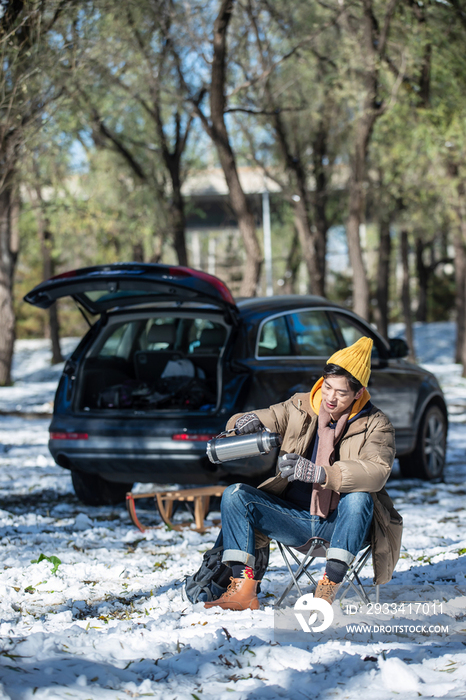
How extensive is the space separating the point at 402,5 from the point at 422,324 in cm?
1915

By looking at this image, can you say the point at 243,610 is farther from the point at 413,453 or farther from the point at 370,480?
the point at 413,453

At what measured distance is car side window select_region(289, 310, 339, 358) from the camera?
6746 millimetres

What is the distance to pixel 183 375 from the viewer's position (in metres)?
6.96

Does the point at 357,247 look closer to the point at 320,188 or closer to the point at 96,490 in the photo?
the point at 320,188

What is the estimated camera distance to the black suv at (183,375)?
19.4 ft

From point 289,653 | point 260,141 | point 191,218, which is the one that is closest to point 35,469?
point 289,653

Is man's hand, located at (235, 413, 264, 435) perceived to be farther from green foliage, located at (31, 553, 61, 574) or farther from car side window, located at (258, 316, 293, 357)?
car side window, located at (258, 316, 293, 357)

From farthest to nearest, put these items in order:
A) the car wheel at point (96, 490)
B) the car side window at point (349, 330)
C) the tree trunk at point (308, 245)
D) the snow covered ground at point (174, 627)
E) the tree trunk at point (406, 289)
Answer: the tree trunk at point (406, 289)
the tree trunk at point (308, 245)
the car side window at point (349, 330)
the car wheel at point (96, 490)
the snow covered ground at point (174, 627)

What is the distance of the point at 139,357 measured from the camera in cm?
747

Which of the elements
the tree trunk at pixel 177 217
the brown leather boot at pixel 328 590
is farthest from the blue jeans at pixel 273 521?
the tree trunk at pixel 177 217

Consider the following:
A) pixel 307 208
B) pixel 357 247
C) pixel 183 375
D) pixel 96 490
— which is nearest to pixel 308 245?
pixel 357 247

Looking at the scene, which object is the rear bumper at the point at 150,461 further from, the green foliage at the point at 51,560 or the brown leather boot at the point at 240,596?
the brown leather boot at the point at 240,596

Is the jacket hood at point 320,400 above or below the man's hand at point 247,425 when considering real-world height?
above

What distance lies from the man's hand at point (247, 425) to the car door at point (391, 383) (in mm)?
3398
